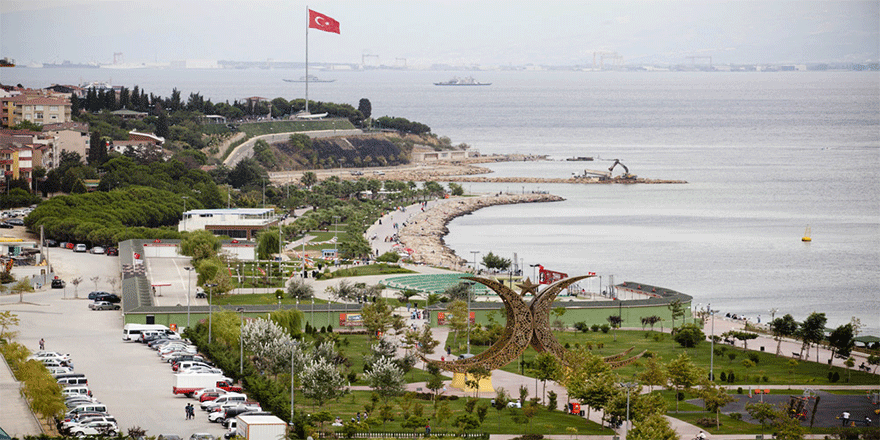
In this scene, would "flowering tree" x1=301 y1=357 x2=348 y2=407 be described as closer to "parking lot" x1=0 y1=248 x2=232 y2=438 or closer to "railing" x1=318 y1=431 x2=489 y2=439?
"railing" x1=318 y1=431 x2=489 y2=439

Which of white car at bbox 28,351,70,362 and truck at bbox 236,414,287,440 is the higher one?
truck at bbox 236,414,287,440

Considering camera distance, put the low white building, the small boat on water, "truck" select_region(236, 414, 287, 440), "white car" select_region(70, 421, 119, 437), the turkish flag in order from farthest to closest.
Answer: the turkish flag, the small boat on water, the low white building, "white car" select_region(70, 421, 119, 437), "truck" select_region(236, 414, 287, 440)

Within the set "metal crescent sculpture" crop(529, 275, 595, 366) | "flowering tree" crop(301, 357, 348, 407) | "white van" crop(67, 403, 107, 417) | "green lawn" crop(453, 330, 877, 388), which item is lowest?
"green lawn" crop(453, 330, 877, 388)

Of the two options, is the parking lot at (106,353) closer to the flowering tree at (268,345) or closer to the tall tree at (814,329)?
the flowering tree at (268,345)

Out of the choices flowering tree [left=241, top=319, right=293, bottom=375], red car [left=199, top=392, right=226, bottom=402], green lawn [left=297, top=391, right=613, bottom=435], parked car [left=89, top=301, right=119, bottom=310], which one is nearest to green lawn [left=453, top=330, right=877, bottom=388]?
green lawn [left=297, top=391, right=613, bottom=435]

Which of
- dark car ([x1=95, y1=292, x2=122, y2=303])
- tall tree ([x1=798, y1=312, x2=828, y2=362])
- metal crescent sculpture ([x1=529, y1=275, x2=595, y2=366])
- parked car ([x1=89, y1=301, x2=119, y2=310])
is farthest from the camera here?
dark car ([x1=95, y1=292, x2=122, y2=303])

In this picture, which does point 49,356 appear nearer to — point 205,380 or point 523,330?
point 205,380

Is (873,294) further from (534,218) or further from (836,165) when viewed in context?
(836,165)
